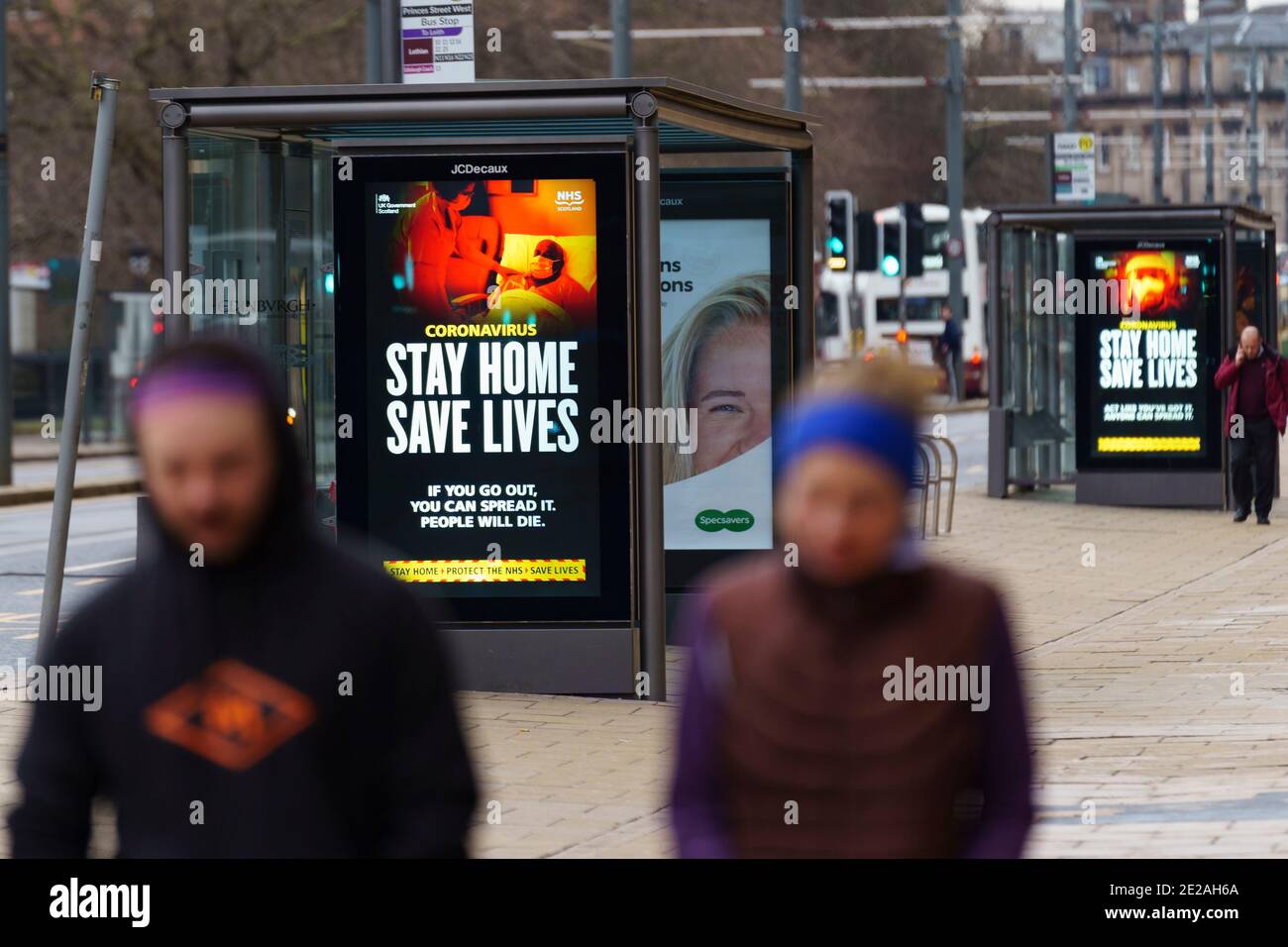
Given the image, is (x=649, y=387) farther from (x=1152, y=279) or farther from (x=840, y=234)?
(x=840, y=234)

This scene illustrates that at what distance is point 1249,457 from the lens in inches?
723

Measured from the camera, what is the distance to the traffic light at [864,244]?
25469 millimetres

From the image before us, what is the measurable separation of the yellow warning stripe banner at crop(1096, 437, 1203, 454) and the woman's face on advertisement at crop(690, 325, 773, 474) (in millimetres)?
9747

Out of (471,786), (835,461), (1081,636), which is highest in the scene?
(835,461)

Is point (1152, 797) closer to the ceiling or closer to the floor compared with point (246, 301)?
closer to the floor

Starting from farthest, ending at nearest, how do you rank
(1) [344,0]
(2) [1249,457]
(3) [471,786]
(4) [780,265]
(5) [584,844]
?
(1) [344,0]
(2) [1249,457]
(4) [780,265]
(5) [584,844]
(3) [471,786]

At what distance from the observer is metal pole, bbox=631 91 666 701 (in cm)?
916

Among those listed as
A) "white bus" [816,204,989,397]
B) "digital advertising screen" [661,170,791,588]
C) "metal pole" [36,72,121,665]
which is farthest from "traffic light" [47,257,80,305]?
"metal pole" [36,72,121,665]

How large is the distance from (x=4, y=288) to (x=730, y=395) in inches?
515

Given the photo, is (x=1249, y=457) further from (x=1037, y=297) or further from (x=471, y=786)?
(x=471, y=786)

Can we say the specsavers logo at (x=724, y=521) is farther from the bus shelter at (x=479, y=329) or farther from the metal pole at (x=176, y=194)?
the metal pole at (x=176, y=194)

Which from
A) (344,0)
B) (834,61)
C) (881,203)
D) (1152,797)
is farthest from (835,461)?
(881,203)

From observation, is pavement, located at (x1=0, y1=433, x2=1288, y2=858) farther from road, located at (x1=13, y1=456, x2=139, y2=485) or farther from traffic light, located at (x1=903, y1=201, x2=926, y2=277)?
road, located at (x1=13, y1=456, x2=139, y2=485)
